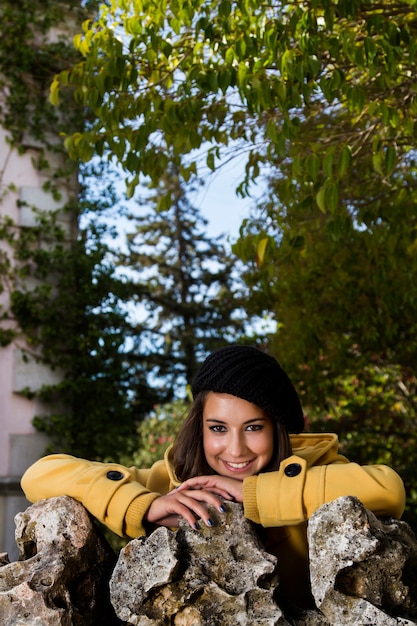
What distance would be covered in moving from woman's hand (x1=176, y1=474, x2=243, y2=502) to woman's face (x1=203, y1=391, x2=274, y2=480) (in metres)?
0.17

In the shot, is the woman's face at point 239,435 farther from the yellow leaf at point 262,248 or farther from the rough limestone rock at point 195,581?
the yellow leaf at point 262,248

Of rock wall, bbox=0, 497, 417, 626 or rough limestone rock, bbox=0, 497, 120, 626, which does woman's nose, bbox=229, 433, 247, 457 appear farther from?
rough limestone rock, bbox=0, 497, 120, 626

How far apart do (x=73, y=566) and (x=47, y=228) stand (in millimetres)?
6470

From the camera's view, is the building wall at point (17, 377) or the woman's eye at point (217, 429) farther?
the building wall at point (17, 377)

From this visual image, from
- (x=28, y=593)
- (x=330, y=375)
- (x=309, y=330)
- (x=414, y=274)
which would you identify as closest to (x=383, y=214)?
(x=414, y=274)

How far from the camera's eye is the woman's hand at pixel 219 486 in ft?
6.21

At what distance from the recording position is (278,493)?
1792mm

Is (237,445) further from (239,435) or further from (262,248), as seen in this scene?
(262,248)

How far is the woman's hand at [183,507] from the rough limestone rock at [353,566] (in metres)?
0.26

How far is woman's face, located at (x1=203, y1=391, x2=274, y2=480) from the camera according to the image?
2121mm

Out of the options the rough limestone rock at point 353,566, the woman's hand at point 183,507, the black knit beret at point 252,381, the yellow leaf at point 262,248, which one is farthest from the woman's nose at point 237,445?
the yellow leaf at point 262,248

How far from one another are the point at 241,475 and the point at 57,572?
57 cm

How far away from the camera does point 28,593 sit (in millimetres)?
1725

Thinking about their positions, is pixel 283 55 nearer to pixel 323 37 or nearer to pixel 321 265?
pixel 323 37
